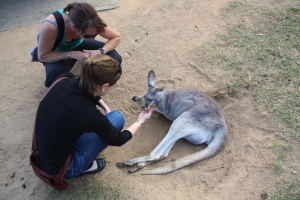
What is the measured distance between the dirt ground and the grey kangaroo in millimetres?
88

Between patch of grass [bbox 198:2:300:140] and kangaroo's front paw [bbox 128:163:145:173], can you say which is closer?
kangaroo's front paw [bbox 128:163:145:173]

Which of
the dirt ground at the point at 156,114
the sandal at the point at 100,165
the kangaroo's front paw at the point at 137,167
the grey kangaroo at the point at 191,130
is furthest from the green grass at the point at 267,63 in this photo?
the sandal at the point at 100,165

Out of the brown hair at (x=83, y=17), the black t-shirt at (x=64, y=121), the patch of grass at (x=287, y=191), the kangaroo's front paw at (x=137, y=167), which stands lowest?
the kangaroo's front paw at (x=137, y=167)

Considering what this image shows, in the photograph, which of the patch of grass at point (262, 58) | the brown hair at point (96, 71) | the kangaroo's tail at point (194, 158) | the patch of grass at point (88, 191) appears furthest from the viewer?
the patch of grass at point (262, 58)

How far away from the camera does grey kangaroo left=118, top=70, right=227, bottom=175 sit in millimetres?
2377

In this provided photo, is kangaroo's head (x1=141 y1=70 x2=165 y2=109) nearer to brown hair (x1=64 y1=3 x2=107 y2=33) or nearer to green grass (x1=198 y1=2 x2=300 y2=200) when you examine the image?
green grass (x1=198 y1=2 x2=300 y2=200)

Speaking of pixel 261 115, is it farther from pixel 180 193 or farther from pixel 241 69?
pixel 180 193

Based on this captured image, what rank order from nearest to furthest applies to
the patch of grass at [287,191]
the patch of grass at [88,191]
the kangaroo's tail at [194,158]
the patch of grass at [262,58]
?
the patch of grass at [287,191] → the patch of grass at [88,191] → the kangaroo's tail at [194,158] → the patch of grass at [262,58]

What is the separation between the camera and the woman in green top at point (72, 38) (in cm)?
226

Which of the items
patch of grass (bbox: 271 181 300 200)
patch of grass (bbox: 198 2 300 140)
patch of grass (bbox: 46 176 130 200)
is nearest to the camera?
patch of grass (bbox: 271 181 300 200)

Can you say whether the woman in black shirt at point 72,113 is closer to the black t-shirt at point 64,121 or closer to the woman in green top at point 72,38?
the black t-shirt at point 64,121

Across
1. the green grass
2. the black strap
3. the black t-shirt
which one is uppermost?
the black strap

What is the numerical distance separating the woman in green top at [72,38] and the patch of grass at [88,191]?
139 centimetres

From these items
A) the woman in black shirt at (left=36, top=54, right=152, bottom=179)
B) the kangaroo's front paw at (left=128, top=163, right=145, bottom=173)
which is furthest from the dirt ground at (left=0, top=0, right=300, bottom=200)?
the woman in black shirt at (left=36, top=54, right=152, bottom=179)
